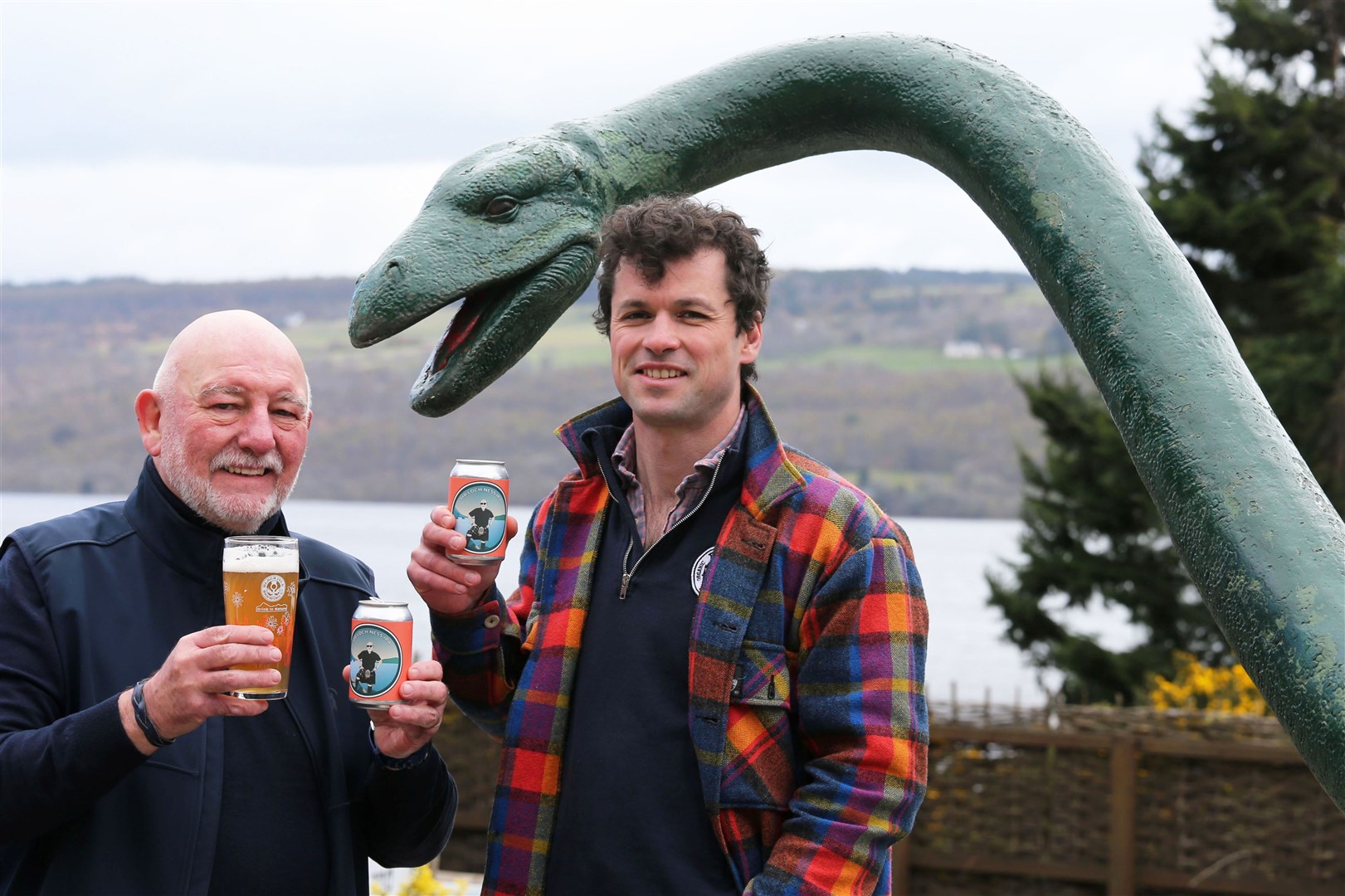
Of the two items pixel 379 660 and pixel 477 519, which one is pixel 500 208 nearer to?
pixel 477 519

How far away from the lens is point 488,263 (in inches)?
82.3

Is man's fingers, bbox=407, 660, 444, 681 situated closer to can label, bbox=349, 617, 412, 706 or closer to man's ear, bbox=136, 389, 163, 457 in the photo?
can label, bbox=349, 617, 412, 706

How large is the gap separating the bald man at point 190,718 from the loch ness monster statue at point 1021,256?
0.54 m

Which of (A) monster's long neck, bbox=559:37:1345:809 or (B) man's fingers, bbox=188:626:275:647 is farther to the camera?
(B) man's fingers, bbox=188:626:275:647

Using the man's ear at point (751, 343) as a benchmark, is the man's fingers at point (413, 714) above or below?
below

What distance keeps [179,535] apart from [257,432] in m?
0.25

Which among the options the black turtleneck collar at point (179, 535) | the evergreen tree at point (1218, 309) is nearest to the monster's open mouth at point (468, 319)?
the black turtleneck collar at point (179, 535)

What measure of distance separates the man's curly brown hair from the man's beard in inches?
27.8

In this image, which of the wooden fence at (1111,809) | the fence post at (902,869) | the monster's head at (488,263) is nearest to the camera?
the monster's head at (488,263)

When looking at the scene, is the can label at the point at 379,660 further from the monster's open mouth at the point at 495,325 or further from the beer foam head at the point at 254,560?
the monster's open mouth at the point at 495,325

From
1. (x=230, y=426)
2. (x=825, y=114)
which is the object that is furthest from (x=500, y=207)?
(x=230, y=426)

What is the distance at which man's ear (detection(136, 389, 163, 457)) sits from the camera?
2.61 meters

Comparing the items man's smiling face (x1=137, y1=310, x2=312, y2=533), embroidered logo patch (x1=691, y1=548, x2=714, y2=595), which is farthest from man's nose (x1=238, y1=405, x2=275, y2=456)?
embroidered logo patch (x1=691, y1=548, x2=714, y2=595)

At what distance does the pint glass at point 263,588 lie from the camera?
2.22 meters
